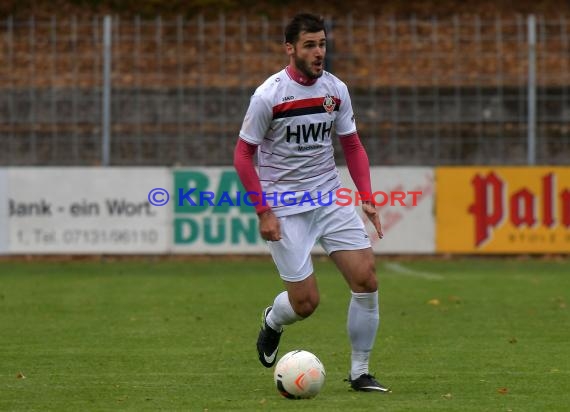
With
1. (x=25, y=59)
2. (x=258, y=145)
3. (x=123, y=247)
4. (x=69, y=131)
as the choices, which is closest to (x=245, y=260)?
(x=123, y=247)

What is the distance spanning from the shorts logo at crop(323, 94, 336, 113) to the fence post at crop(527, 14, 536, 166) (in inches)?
454

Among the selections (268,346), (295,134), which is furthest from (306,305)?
(295,134)

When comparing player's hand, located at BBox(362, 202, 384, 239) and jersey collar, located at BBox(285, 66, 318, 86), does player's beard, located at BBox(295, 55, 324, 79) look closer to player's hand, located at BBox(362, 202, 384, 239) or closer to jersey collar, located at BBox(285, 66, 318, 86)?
jersey collar, located at BBox(285, 66, 318, 86)

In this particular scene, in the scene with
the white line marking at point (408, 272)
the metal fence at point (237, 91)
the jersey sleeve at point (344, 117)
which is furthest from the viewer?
the metal fence at point (237, 91)

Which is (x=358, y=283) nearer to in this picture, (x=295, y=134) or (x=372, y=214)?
(x=372, y=214)

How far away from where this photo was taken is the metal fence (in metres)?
19.7

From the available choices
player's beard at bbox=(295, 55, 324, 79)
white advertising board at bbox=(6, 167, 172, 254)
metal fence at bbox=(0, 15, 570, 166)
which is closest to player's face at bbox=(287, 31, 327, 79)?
player's beard at bbox=(295, 55, 324, 79)

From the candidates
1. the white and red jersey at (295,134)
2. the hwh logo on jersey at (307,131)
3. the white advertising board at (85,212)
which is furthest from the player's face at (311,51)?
the white advertising board at (85,212)

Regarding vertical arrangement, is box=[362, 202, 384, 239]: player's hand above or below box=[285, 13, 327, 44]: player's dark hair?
below

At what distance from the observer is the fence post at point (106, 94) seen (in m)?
19.3

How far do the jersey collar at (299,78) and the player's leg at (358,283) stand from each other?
2.69ft

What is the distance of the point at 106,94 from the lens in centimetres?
1956

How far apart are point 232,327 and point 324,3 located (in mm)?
12939

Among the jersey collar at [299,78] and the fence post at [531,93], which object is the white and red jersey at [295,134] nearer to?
the jersey collar at [299,78]
